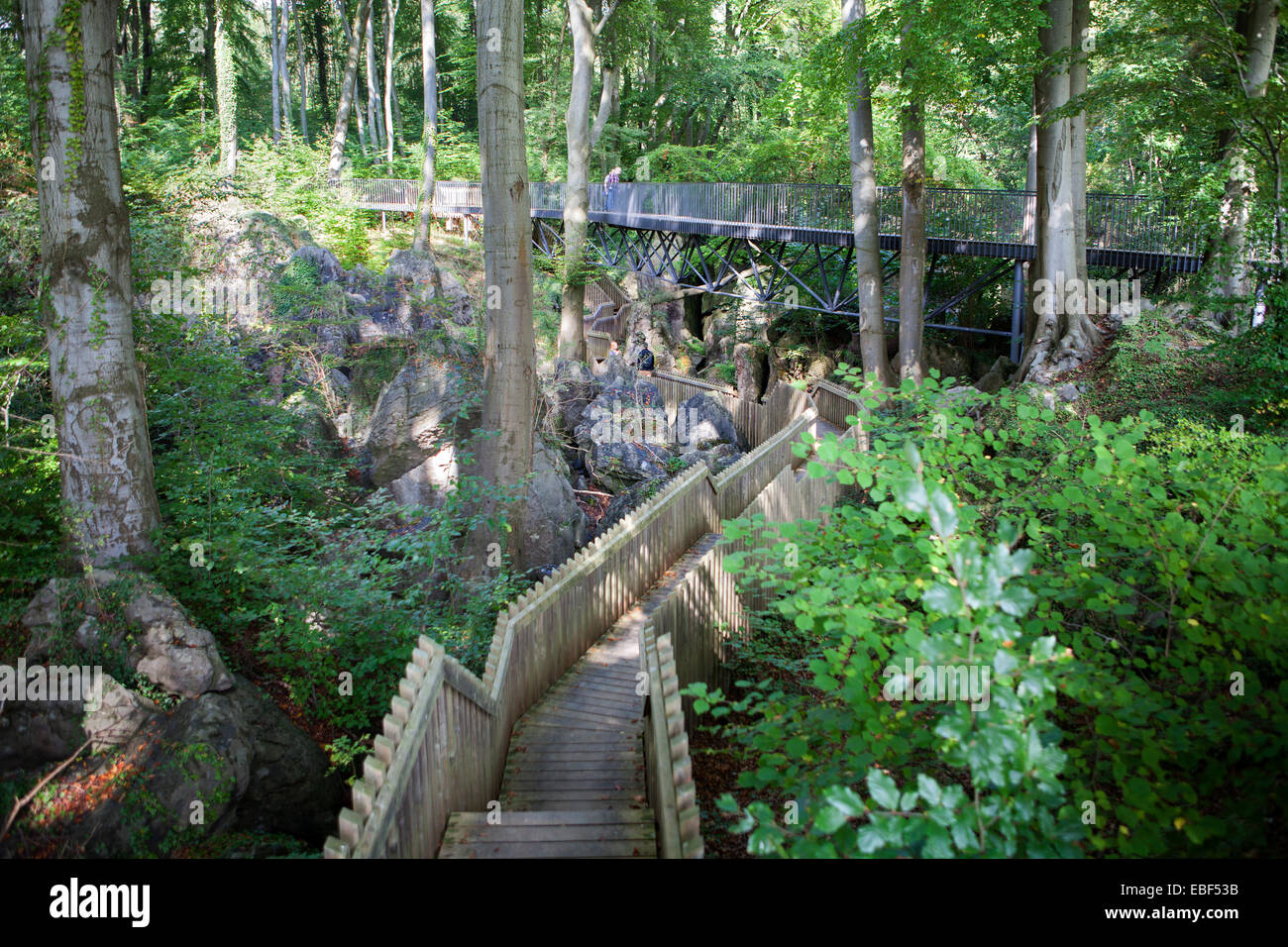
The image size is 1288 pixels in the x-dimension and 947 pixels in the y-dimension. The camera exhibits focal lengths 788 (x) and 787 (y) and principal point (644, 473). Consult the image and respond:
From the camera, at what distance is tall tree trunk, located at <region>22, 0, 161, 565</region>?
700 centimetres

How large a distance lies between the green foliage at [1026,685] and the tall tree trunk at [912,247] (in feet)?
35.2

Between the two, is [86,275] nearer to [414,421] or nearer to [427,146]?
[414,421]

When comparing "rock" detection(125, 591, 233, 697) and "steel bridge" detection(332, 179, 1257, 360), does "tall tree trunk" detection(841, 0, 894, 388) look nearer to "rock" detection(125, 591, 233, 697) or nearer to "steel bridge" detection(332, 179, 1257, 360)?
"steel bridge" detection(332, 179, 1257, 360)

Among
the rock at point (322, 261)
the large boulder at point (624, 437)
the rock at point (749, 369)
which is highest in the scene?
the rock at point (322, 261)

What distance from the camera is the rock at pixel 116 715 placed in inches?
209

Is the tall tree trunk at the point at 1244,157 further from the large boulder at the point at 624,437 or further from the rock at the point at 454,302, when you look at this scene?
the rock at the point at 454,302

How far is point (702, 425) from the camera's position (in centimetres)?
1683

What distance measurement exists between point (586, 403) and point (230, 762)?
41.1 ft

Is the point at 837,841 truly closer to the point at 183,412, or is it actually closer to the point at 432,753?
the point at 432,753

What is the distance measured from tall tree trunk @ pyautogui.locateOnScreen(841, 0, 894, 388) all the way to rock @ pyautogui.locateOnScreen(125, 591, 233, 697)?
1250cm

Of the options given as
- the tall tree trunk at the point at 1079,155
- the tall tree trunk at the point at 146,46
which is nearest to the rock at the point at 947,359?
the tall tree trunk at the point at 1079,155

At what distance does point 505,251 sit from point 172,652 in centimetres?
576

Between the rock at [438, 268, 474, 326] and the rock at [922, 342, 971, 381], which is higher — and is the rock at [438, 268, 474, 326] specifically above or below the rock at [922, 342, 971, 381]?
above

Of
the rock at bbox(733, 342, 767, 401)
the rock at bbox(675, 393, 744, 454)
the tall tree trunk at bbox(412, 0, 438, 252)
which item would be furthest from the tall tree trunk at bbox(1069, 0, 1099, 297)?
the tall tree trunk at bbox(412, 0, 438, 252)
